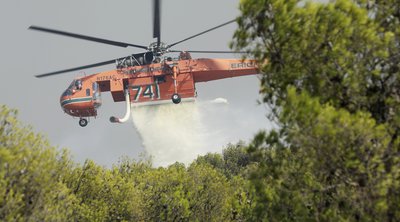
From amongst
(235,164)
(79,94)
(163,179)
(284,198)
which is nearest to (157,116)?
(79,94)

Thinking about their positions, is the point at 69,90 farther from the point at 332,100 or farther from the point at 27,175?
the point at 332,100

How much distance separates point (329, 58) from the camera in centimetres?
1587

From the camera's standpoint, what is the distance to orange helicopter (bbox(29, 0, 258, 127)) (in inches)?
2366

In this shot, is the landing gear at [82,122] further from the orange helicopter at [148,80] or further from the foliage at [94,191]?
the foliage at [94,191]

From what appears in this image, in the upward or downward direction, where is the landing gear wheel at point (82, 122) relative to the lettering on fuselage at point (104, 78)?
downward

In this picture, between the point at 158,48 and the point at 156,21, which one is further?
the point at 158,48

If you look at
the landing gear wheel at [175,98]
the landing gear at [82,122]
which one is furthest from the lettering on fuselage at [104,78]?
the landing gear wheel at [175,98]

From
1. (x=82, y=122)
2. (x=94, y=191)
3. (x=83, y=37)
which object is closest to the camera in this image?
(x=94, y=191)

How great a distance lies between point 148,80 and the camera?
202 ft

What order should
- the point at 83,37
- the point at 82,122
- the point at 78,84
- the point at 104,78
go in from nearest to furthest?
1. the point at 83,37
2. the point at 78,84
3. the point at 104,78
4. the point at 82,122

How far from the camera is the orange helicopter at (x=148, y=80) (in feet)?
197

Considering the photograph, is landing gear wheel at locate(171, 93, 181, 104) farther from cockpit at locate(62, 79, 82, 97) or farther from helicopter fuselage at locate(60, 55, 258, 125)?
cockpit at locate(62, 79, 82, 97)

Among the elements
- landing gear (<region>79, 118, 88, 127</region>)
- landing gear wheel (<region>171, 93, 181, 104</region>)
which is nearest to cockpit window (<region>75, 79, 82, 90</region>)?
landing gear (<region>79, 118, 88, 127</region>)

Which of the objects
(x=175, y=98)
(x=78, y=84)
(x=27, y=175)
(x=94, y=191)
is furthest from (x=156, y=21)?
(x=27, y=175)
